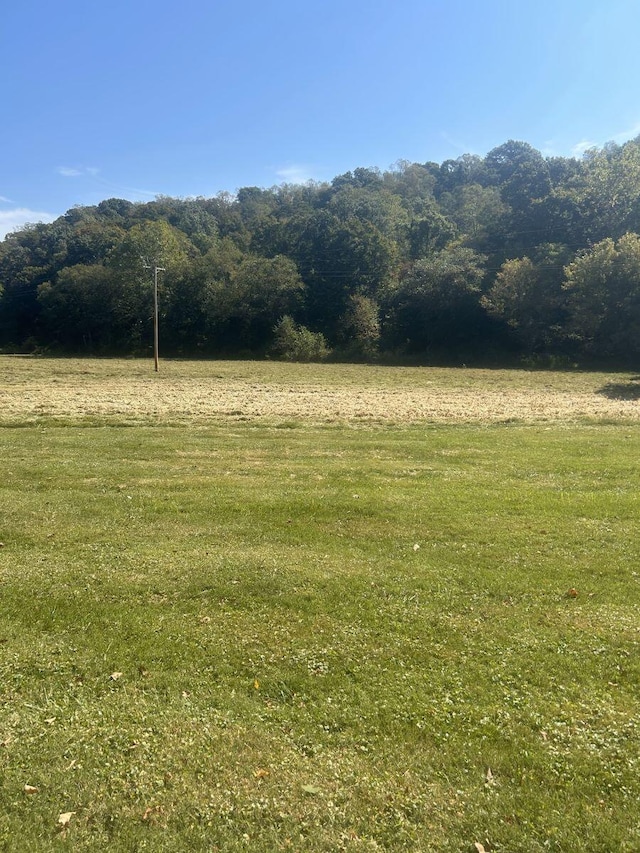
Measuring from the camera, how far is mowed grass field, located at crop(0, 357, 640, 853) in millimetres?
3189

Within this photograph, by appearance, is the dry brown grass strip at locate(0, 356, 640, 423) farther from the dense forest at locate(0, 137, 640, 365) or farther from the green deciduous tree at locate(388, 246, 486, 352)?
the green deciduous tree at locate(388, 246, 486, 352)

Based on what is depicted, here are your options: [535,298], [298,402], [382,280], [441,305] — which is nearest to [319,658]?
[298,402]

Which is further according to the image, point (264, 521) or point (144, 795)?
point (264, 521)

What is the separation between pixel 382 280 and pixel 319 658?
65194 millimetres

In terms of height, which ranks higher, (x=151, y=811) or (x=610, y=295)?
(x=610, y=295)

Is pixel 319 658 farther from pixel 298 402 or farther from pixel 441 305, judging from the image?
pixel 441 305

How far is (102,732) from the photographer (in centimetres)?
380

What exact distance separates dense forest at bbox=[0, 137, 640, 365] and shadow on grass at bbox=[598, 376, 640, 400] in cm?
1265

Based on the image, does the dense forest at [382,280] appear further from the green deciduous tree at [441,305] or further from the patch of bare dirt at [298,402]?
the patch of bare dirt at [298,402]

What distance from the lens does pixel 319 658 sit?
4621mm

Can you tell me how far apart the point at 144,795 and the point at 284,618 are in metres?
2.11

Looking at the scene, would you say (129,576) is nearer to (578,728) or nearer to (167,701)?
(167,701)

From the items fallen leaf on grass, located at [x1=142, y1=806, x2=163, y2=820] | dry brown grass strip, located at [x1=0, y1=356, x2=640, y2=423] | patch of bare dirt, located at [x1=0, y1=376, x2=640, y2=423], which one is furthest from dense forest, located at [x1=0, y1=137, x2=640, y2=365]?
fallen leaf on grass, located at [x1=142, y1=806, x2=163, y2=820]

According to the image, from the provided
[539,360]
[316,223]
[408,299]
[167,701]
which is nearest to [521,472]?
[167,701]
